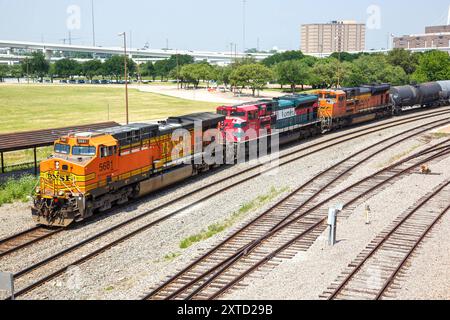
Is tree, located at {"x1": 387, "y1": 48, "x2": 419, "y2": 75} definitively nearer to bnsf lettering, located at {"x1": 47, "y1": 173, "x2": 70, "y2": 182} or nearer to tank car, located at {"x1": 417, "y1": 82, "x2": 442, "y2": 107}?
tank car, located at {"x1": 417, "y1": 82, "x2": 442, "y2": 107}

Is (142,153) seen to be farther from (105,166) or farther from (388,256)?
(388,256)

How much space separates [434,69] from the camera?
90.9m

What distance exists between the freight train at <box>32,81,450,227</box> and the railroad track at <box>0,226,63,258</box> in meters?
0.37

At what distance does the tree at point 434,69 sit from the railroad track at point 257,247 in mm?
71512

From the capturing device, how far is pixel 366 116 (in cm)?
4844

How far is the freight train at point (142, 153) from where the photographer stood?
1992 centimetres

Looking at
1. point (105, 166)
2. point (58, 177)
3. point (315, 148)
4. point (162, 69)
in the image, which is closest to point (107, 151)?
point (105, 166)

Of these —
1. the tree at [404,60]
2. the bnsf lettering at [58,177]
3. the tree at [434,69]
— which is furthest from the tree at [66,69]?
the bnsf lettering at [58,177]

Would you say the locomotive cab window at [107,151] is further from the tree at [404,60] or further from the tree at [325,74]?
the tree at [404,60]

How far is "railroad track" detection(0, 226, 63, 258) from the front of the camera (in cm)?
1775

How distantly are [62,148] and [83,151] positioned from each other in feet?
3.30

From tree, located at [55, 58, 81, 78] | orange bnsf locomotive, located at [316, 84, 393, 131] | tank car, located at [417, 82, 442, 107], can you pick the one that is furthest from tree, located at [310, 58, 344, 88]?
tree, located at [55, 58, 81, 78]

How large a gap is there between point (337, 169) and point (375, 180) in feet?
10.3

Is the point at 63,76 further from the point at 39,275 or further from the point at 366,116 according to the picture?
the point at 39,275
